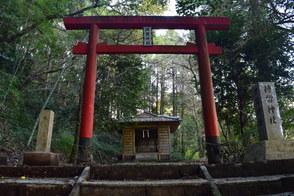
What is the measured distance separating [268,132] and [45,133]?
4.63 meters

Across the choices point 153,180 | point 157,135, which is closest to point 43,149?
point 153,180

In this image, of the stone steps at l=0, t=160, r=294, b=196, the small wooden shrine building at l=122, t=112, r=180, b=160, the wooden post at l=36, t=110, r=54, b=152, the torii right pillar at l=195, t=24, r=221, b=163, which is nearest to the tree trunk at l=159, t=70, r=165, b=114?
the small wooden shrine building at l=122, t=112, r=180, b=160

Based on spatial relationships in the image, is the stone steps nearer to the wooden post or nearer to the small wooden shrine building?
the wooden post

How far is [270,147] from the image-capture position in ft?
18.8

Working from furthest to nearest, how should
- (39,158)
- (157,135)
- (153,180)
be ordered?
(157,135) → (39,158) → (153,180)

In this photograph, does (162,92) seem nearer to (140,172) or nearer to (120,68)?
(120,68)

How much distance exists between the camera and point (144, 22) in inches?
313

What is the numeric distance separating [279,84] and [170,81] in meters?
23.4

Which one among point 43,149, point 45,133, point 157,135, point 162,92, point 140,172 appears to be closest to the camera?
point 140,172

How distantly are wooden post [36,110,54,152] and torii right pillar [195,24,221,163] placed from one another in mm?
3515

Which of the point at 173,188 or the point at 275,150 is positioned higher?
the point at 275,150

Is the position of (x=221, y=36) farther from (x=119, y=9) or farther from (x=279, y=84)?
(x=119, y=9)

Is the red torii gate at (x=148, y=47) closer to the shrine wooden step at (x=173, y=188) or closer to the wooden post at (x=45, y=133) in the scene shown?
the wooden post at (x=45, y=133)

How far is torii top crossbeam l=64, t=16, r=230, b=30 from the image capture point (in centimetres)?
780
